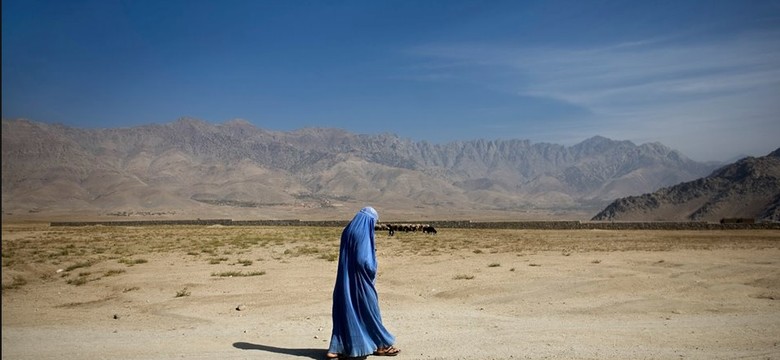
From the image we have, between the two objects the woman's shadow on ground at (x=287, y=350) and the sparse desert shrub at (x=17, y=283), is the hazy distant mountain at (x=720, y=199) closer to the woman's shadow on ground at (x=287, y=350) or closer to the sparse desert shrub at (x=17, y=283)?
the woman's shadow on ground at (x=287, y=350)

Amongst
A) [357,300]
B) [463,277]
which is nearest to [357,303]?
[357,300]

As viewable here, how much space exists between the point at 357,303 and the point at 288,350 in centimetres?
173

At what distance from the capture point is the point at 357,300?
27.7 ft

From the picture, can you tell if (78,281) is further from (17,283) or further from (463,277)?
(463,277)

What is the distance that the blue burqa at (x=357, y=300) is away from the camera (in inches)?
330

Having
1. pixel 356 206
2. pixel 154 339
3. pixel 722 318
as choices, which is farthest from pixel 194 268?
pixel 356 206

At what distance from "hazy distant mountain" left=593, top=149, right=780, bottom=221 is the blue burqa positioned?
312 ft

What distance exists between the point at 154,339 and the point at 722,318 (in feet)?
37.0

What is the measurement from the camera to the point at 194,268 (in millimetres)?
21828

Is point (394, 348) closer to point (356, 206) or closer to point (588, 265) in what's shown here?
point (588, 265)

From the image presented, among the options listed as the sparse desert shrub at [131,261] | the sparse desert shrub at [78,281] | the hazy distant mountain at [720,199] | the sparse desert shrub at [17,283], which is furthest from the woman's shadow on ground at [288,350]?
the hazy distant mountain at [720,199]

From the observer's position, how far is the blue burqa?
27.5 ft

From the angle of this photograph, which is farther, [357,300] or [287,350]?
[287,350]

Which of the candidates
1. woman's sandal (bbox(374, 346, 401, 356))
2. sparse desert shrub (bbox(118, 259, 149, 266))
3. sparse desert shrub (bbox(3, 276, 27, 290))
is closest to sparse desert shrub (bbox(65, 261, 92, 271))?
sparse desert shrub (bbox(118, 259, 149, 266))
